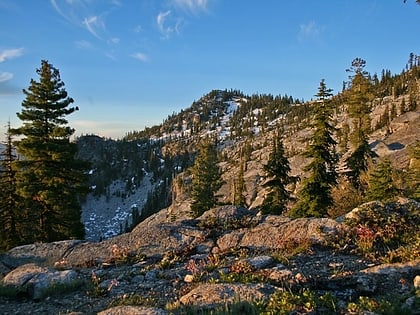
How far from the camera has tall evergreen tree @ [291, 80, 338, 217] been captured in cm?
2428

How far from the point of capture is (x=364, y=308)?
5.11 meters

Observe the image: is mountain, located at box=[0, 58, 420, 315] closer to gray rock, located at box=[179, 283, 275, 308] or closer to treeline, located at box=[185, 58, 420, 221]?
gray rock, located at box=[179, 283, 275, 308]

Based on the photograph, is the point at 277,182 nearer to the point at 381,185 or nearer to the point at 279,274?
the point at 381,185

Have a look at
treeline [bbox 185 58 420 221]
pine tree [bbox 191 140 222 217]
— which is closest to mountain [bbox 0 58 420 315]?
treeline [bbox 185 58 420 221]

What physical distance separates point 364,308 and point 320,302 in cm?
62

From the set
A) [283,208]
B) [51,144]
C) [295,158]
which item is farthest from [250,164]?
[51,144]

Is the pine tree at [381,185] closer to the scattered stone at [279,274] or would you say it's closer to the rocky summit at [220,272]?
the rocky summit at [220,272]

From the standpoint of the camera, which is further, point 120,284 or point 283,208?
point 283,208

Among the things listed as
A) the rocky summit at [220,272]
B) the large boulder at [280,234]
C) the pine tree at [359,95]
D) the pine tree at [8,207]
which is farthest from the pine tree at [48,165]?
the pine tree at [359,95]

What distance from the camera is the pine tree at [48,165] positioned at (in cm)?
2359

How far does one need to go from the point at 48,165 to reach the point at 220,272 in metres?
20.4

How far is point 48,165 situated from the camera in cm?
2450

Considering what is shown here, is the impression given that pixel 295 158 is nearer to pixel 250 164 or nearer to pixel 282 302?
pixel 250 164

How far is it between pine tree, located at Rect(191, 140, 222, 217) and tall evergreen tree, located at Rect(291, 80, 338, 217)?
12.9 metres
